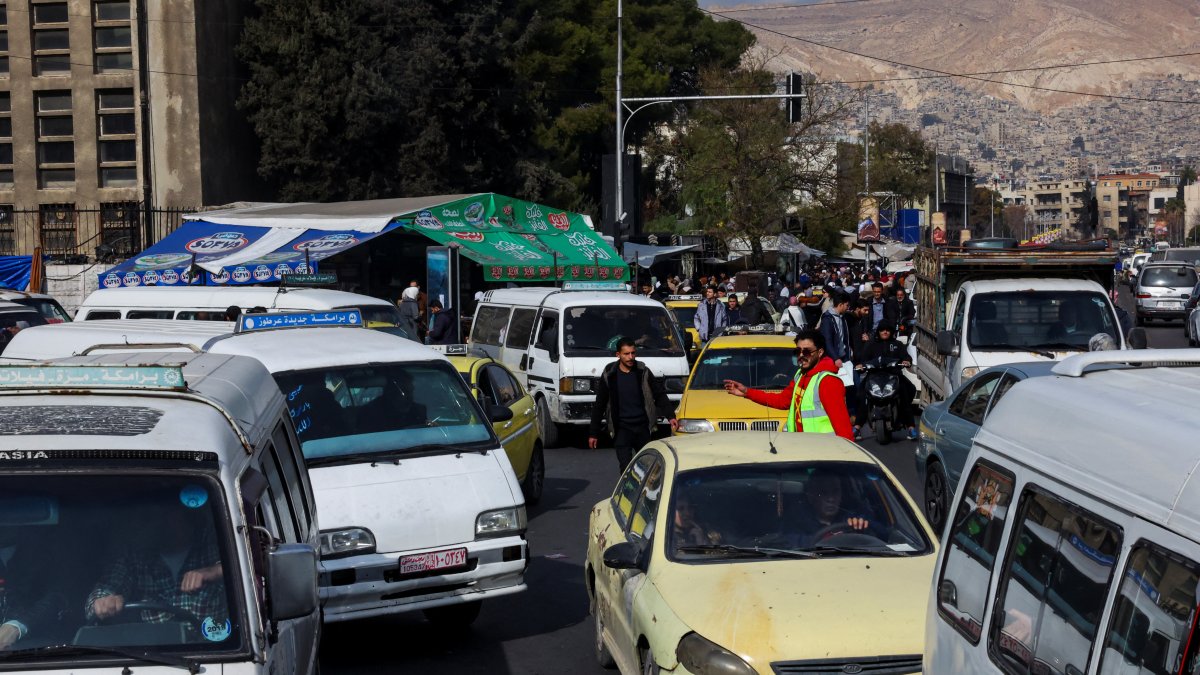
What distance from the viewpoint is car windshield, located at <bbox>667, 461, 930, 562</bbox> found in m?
6.70

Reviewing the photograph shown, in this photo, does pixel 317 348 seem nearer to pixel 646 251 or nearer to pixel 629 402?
pixel 629 402

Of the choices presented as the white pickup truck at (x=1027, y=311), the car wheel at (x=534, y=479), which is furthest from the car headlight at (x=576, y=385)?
the white pickup truck at (x=1027, y=311)

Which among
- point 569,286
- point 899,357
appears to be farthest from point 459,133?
point 899,357

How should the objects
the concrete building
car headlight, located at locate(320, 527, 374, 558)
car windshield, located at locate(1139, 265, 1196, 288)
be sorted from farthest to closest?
1. car windshield, located at locate(1139, 265, 1196, 288)
2. the concrete building
3. car headlight, located at locate(320, 527, 374, 558)

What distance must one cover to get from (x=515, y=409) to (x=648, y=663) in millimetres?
7132

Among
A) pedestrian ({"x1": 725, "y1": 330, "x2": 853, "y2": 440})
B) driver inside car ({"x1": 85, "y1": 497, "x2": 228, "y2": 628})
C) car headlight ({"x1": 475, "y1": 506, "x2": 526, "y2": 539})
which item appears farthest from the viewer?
pedestrian ({"x1": 725, "y1": 330, "x2": 853, "y2": 440})

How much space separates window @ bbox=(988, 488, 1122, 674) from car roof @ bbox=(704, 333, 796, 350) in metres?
11.7

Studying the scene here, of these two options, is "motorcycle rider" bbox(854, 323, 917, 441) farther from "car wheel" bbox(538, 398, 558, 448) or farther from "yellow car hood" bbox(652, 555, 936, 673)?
"yellow car hood" bbox(652, 555, 936, 673)

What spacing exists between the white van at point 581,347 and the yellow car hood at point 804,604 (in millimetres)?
11342

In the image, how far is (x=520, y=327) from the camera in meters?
19.9

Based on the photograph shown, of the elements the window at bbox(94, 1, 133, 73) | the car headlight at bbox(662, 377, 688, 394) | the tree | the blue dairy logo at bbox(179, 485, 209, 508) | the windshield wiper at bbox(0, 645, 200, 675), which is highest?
the window at bbox(94, 1, 133, 73)

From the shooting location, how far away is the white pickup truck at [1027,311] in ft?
50.3

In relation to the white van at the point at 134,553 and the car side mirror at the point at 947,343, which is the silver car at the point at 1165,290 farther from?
the white van at the point at 134,553

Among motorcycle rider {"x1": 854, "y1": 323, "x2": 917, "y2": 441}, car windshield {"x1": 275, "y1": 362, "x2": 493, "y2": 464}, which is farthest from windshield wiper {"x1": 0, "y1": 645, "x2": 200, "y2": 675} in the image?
motorcycle rider {"x1": 854, "y1": 323, "x2": 917, "y2": 441}
